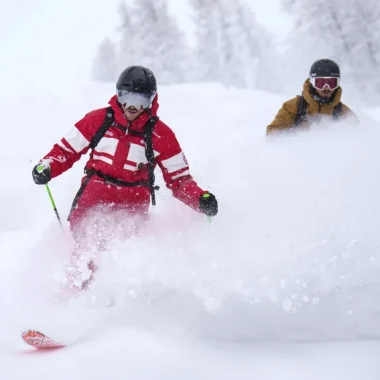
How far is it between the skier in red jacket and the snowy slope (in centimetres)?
44

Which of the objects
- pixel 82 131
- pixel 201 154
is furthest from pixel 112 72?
pixel 82 131

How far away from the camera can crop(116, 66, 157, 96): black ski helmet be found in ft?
14.9

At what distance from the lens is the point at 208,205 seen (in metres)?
4.62

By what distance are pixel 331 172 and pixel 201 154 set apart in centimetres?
330

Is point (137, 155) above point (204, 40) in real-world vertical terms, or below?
below

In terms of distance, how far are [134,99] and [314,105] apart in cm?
274

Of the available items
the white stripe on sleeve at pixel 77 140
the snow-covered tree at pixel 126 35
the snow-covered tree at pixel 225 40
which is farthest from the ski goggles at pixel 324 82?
the snow-covered tree at pixel 225 40

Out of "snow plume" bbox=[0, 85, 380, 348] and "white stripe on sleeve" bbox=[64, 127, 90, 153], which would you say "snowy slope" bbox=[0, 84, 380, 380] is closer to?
"snow plume" bbox=[0, 85, 380, 348]

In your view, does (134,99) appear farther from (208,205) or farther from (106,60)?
(106,60)

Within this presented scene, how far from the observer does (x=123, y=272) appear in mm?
4281

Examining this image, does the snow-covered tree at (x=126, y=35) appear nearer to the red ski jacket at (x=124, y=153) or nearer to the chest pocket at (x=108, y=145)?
the red ski jacket at (x=124, y=153)

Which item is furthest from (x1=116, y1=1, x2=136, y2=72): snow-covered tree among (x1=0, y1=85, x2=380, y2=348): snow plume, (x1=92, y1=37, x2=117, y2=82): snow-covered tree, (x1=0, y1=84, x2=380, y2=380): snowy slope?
(x1=0, y1=85, x2=380, y2=348): snow plume

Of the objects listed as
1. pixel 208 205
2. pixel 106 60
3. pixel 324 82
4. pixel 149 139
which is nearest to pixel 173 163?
pixel 149 139

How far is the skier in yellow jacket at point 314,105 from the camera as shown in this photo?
6.29m
